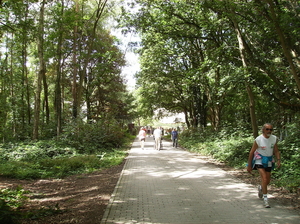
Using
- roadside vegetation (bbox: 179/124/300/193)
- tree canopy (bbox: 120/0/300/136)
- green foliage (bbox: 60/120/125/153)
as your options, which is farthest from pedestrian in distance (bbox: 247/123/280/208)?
green foliage (bbox: 60/120/125/153)

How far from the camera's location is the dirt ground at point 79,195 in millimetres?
4926

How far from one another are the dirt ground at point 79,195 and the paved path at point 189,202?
0.30 meters

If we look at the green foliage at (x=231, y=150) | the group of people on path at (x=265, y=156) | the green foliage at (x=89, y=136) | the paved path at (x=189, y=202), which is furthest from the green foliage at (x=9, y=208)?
the green foliage at (x=89, y=136)

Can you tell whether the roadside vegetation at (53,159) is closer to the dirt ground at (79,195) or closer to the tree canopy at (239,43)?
the dirt ground at (79,195)

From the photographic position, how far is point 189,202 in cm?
568

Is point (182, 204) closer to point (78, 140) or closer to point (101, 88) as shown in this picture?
point (78, 140)

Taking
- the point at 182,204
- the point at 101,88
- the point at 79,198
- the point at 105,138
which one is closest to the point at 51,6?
the point at 105,138

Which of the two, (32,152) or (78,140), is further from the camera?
(78,140)

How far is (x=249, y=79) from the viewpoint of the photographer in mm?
10258

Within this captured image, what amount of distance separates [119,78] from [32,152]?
1704 centimetres

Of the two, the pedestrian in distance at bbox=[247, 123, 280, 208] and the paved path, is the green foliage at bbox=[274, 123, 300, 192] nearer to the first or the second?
the paved path

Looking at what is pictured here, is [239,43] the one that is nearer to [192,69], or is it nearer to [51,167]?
[192,69]

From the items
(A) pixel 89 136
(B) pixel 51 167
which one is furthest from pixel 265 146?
(A) pixel 89 136

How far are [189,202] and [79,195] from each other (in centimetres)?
291
